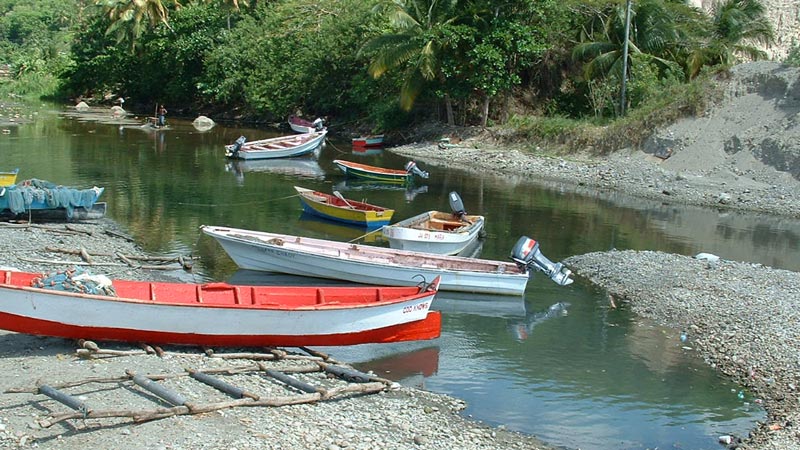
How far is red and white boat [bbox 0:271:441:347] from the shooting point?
51.4 ft

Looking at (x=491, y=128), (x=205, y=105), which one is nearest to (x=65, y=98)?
(x=205, y=105)

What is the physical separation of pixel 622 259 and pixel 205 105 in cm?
5432

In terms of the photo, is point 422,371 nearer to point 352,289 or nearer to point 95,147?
point 352,289

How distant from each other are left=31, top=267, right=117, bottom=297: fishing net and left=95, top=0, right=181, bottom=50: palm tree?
200 feet

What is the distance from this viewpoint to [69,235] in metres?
26.1

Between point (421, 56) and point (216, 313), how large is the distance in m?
36.3

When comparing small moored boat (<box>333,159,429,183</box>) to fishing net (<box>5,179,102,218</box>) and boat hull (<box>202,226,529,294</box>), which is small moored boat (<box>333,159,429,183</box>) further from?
boat hull (<box>202,226,529,294</box>)

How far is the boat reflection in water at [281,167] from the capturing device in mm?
44000

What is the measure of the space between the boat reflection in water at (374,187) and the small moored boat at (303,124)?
15.4 metres

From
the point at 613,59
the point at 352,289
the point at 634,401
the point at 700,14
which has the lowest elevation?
the point at 634,401

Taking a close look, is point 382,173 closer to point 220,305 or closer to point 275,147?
point 275,147

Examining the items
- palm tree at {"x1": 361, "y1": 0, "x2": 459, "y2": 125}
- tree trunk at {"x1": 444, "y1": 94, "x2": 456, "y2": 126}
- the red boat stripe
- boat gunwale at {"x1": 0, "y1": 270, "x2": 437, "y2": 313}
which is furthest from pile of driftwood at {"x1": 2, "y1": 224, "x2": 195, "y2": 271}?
tree trunk at {"x1": 444, "y1": 94, "x2": 456, "y2": 126}

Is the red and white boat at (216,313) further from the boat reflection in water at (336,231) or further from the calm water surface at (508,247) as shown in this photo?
the boat reflection in water at (336,231)

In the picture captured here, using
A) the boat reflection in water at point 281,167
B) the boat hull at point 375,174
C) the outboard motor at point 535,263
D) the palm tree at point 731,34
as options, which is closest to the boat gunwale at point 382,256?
the outboard motor at point 535,263
